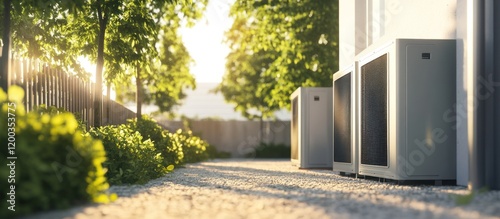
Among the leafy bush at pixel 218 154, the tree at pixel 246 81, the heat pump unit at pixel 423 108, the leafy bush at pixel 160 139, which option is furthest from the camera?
the tree at pixel 246 81

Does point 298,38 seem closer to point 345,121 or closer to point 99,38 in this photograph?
point 345,121

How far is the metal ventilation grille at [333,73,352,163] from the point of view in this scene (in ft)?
35.8

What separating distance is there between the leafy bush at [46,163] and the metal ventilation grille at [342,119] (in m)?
5.89

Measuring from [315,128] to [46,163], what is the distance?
9.50 m

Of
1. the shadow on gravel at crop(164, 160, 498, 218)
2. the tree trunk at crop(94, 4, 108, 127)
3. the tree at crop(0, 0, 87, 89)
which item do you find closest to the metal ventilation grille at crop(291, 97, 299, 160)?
the tree at crop(0, 0, 87, 89)

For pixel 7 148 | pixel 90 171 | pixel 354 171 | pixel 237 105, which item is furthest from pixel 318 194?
pixel 237 105

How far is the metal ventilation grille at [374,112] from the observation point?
8750 millimetres

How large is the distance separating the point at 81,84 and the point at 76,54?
200cm

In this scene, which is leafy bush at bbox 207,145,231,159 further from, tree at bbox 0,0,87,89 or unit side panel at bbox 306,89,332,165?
tree at bbox 0,0,87,89

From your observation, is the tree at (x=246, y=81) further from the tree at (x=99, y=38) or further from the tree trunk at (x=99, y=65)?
the tree trunk at (x=99, y=65)

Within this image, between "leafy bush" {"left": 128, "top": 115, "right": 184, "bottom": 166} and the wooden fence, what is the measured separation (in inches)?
36.2

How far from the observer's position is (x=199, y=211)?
524 cm

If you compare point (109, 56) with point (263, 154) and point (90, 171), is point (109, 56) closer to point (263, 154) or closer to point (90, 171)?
point (90, 171)

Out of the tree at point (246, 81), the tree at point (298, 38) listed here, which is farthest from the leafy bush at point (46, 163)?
the tree at point (246, 81)
